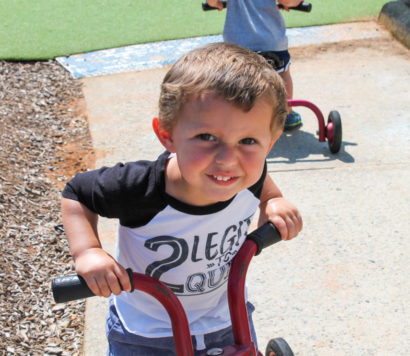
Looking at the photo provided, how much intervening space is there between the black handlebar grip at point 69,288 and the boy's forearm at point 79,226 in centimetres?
14

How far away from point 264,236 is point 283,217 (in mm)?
110

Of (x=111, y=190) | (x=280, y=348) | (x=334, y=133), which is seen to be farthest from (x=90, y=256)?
(x=334, y=133)

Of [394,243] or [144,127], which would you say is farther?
[144,127]

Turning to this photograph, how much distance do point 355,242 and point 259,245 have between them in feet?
5.26

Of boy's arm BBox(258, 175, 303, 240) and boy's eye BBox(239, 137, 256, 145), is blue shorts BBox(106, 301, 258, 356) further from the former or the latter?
boy's eye BBox(239, 137, 256, 145)

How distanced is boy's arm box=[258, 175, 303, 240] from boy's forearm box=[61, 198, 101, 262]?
1.91 ft

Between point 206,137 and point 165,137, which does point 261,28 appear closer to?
point 165,137

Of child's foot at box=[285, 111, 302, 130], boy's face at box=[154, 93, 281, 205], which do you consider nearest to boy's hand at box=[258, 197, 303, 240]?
boy's face at box=[154, 93, 281, 205]

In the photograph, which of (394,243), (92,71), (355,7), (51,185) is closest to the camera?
(394,243)

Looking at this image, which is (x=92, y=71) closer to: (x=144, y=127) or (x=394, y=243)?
(x=144, y=127)

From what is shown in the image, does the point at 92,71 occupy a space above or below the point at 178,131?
below

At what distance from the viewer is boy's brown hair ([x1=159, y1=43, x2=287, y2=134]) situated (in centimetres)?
169

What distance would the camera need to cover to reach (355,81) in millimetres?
5691

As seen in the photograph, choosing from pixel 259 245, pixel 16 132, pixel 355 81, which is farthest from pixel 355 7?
pixel 259 245
